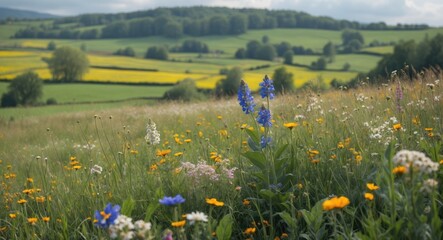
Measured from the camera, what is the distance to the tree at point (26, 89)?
48.6m

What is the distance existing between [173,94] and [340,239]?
41.8 m

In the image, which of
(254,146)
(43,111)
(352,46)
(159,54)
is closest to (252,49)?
(159,54)

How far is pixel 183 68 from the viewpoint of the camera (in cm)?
6906

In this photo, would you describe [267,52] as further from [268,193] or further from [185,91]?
[268,193]

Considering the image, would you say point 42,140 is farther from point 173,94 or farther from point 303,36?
point 303,36

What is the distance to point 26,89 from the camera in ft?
160

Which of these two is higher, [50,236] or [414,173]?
[414,173]

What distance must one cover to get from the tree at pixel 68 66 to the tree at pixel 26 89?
34.3 ft

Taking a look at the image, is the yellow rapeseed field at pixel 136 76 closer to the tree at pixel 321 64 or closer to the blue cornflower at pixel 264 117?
the tree at pixel 321 64

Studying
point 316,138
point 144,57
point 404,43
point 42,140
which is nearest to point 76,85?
point 144,57

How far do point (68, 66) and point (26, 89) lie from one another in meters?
13.8

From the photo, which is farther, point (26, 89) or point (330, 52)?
point (330, 52)

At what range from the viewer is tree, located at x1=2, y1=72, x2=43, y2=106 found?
48.6m

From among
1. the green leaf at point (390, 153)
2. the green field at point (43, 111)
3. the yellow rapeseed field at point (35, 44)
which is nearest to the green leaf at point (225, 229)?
Result: the green leaf at point (390, 153)
